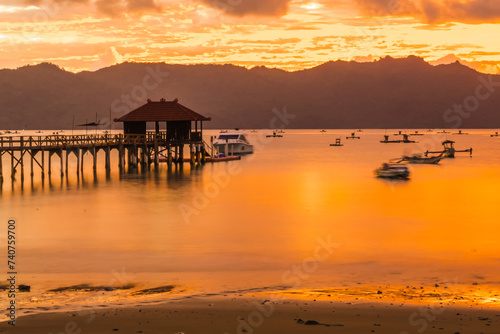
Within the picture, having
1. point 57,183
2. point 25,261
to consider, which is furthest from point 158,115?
point 25,261

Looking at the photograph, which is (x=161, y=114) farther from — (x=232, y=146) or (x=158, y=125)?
(x=232, y=146)

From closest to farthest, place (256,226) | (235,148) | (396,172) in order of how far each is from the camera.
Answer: (256,226) → (396,172) → (235,148)

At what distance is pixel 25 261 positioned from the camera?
22906mm

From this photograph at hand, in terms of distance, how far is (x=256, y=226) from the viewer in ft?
109

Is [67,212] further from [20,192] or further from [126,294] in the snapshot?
[126,294]

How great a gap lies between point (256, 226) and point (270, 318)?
18916 mm

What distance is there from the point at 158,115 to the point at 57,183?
1720 cm

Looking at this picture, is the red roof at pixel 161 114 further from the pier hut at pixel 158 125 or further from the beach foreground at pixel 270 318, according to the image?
the beach foreground at pixel 270 318

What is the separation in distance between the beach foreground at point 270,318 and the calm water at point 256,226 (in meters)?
4.33

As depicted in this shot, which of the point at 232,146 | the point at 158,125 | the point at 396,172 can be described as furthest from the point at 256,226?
the point at 232,146

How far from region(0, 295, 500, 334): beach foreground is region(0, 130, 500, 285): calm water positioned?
433 cm

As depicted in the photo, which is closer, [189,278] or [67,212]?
[189,278]

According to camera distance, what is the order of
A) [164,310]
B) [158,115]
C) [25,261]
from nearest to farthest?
[164,310] → [25,261] → [158,115]

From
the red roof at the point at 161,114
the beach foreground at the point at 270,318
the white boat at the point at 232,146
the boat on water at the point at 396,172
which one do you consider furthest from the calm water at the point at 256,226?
the white boat at the point at 232,146
